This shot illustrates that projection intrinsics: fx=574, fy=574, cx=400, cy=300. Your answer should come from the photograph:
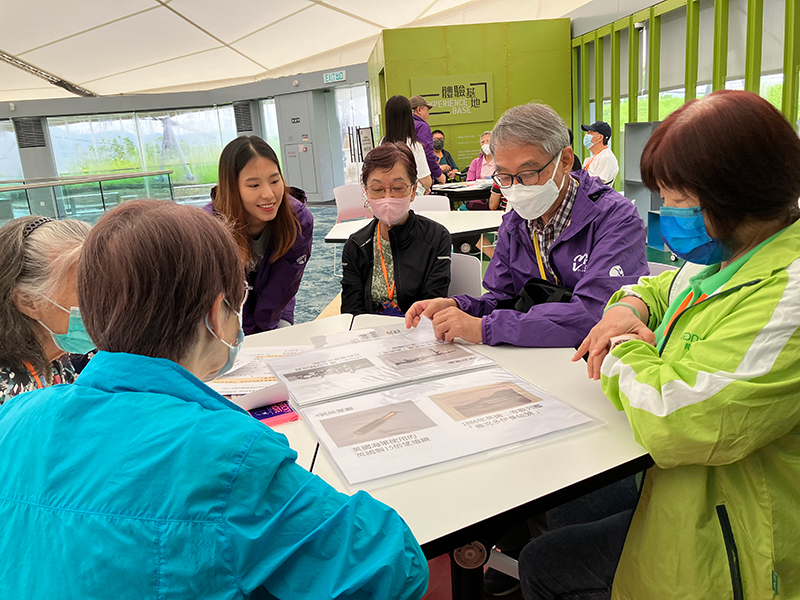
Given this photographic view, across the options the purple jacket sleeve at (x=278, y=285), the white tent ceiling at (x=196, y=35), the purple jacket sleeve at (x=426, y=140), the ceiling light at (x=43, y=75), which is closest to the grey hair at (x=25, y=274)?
the purple jacket sleeve at (x=278, y=285)

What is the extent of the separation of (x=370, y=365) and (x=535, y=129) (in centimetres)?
106

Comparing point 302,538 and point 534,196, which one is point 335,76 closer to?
point 534,196

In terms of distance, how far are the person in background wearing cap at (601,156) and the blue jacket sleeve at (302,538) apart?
6.77m

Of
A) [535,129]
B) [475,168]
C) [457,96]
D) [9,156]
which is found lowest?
[475,168]

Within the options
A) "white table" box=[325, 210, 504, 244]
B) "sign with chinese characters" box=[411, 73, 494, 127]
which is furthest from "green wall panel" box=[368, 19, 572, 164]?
"white table" box=[325, 210, 504, 244]

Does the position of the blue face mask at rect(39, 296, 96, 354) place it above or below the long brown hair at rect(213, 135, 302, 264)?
below

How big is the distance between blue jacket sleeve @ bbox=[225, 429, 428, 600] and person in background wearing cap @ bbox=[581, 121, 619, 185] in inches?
267

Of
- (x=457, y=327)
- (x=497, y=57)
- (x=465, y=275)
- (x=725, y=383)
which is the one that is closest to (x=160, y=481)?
(x=725, y=383)

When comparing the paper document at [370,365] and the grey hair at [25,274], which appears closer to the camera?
the grey hair at [25,274]

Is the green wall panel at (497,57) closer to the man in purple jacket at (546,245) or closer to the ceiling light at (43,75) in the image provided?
the man in purple jacket at (546,245)

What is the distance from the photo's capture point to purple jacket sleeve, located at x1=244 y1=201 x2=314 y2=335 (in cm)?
294

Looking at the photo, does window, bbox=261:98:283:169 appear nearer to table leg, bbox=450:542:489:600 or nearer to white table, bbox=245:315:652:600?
table leg, bbox=450:542:489:600

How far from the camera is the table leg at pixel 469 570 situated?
1370 mm

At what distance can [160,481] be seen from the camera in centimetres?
65
